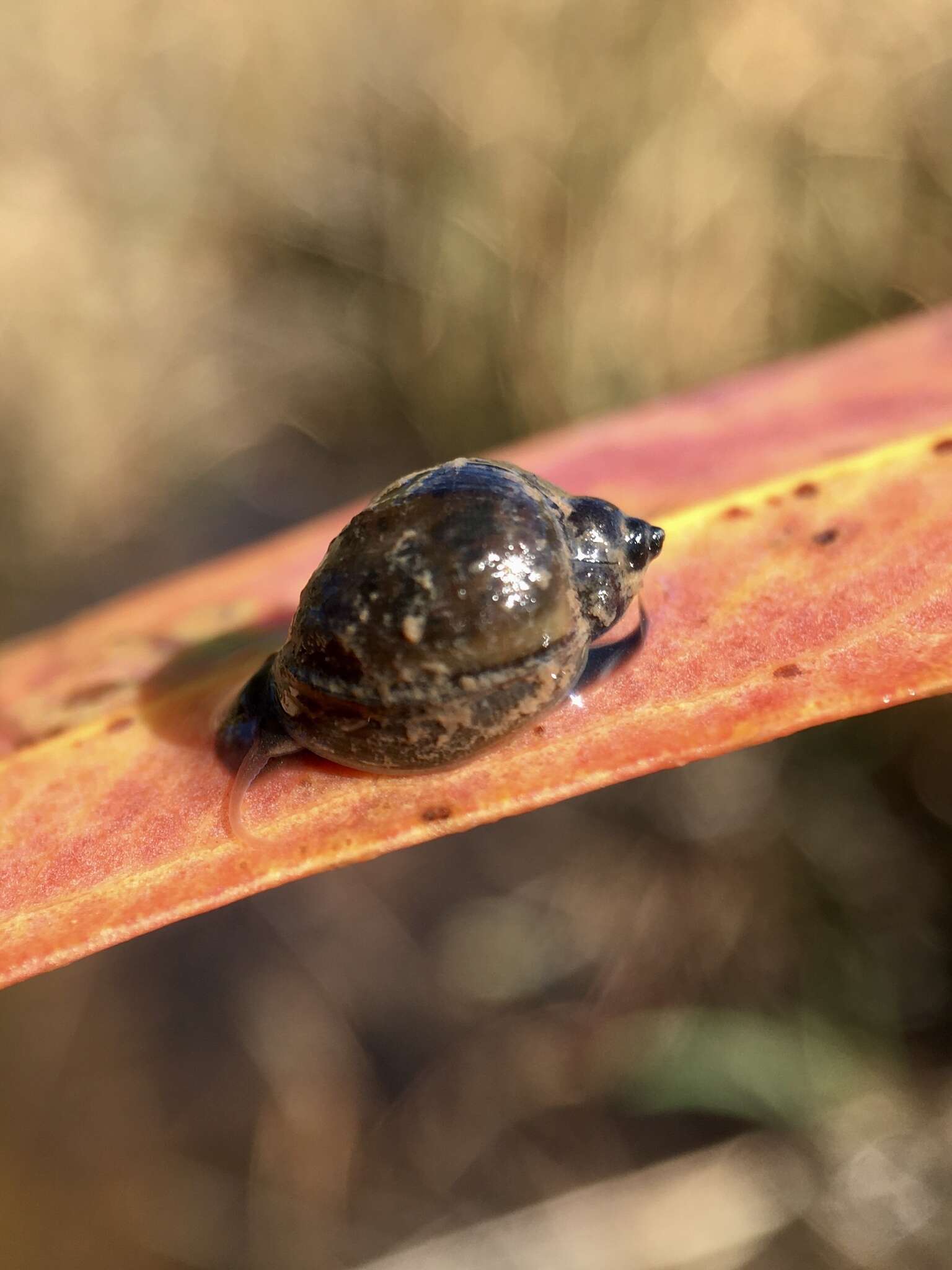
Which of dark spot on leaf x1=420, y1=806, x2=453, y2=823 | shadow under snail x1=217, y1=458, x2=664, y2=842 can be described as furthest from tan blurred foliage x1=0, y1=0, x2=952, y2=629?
dark spot on leaf x1=420, y1=806, x2=453, y2=823

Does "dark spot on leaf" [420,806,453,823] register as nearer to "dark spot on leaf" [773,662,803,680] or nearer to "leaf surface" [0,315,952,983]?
"leaf surface" [0,315,952,983]

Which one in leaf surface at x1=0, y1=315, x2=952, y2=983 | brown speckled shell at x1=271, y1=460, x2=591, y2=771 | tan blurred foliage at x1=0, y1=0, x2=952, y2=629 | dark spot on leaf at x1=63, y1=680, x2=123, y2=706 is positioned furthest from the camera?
tan blurred foliage at x1=0, y1=0, x2=952, y2=629

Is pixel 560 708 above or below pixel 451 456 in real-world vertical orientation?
above

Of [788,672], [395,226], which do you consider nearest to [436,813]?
[788,672]

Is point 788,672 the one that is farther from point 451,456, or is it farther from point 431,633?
point 451,456

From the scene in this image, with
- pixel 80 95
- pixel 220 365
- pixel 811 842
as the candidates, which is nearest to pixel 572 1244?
pixel 811 842

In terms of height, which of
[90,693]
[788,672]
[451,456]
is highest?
[788,672]
